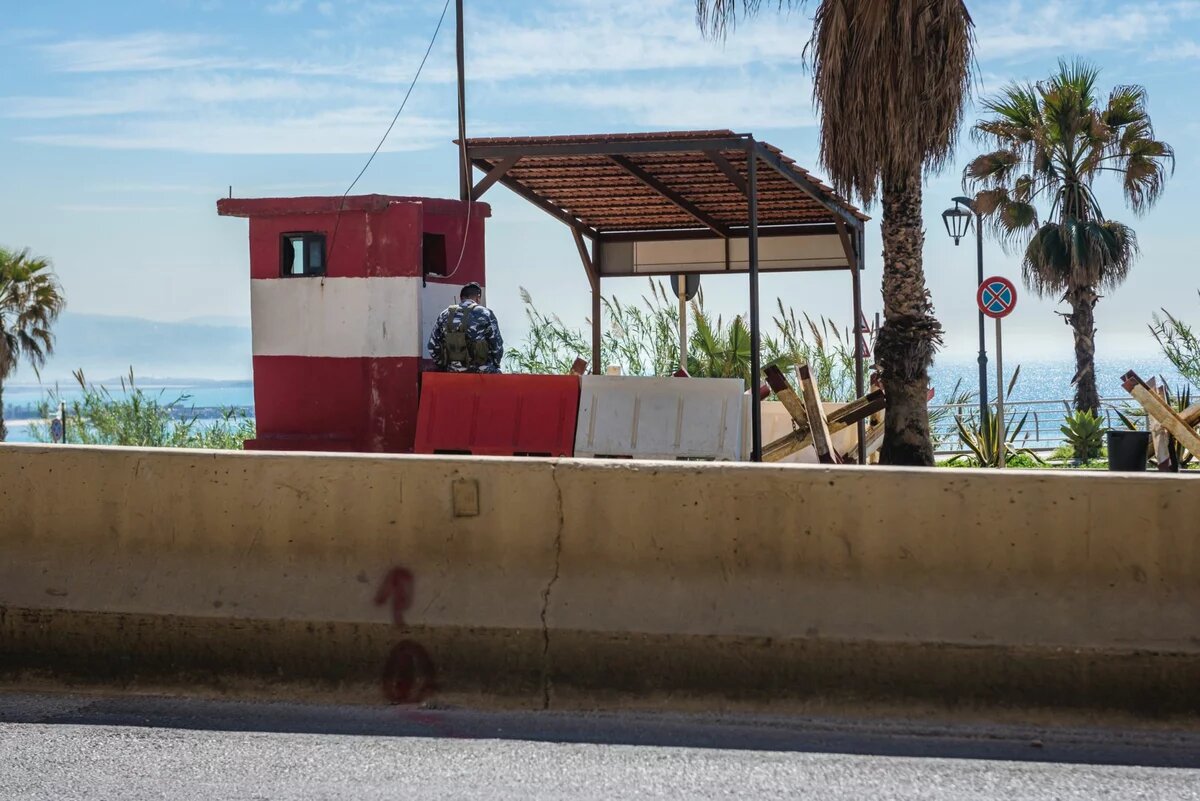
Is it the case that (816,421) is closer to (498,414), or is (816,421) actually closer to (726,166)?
(726,166)

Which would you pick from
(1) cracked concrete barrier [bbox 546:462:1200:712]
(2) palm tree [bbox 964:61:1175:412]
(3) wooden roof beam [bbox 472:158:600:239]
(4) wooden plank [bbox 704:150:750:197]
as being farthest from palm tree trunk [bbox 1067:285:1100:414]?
(1) cracked concrete barrier [bbox 546:462:1200:712]

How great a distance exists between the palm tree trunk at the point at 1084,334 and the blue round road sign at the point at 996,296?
11.4m

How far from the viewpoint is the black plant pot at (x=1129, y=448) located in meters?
16.4

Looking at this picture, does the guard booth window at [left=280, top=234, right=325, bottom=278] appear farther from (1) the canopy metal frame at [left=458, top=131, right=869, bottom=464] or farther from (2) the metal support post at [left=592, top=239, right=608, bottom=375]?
(2) the metal support post at [left=592, top=239, right=608, bottom=375]

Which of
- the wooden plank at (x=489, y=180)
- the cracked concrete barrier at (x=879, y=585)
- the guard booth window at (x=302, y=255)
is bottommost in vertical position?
the cracked concrete barrier at (x=879, y=585)

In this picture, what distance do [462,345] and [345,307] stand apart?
4.72 ft

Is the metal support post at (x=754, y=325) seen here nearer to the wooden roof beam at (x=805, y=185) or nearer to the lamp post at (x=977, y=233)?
the wooden roof beam at (x=805, y=185)

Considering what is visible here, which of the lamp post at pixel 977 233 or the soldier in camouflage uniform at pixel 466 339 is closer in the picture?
the soldier in camouflage uniform at pixel 466 339

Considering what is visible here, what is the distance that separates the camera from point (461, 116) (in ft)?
46.6

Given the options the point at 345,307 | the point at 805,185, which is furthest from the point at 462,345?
the point at 805,185

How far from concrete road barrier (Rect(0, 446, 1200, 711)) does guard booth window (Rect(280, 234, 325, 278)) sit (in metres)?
6.55

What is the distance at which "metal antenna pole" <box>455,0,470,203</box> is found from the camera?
13.3m

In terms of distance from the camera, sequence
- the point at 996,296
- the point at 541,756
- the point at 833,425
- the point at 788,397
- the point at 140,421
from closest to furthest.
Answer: the point at 541,756 < the point at 788,397 < the point at 833,425 < the point at 140,421 < the point at 996,296

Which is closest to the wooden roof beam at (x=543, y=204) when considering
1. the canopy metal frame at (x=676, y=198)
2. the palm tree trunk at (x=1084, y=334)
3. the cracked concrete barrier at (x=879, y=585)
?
the canopy metal frame at (x=676, y=198)
